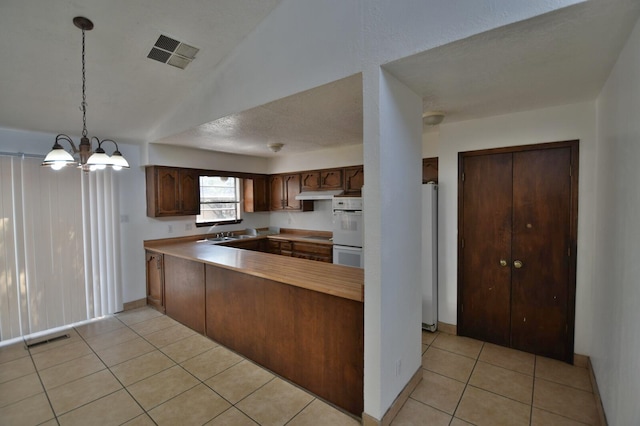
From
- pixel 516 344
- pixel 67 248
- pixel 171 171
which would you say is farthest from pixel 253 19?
pixel 516 344

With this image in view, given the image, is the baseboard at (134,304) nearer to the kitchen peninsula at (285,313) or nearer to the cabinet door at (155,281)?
the cabinet door at (155,281)

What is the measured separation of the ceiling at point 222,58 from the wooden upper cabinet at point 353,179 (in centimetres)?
118

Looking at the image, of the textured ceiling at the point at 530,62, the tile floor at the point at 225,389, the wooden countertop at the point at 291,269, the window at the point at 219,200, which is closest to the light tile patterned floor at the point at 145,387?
the tile floor at the point at 225,389

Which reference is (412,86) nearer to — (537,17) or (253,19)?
(537,17)

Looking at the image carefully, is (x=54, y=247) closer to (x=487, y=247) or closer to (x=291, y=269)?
(x=291, y=269)

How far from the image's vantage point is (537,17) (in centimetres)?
130

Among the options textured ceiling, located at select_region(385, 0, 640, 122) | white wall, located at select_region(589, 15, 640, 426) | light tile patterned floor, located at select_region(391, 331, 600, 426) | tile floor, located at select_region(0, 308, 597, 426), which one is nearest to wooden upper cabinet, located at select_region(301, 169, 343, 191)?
textured ceiling, located at select_region(385, 0, 640, 122)

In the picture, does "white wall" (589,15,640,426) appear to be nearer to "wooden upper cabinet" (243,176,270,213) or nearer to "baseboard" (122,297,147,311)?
"wooden upper cabinet" (243,176,270,213)

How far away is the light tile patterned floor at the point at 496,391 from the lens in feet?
6.65

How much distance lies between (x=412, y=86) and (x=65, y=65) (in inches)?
111

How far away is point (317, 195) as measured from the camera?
16.0 feet

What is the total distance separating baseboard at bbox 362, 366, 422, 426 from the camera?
1.89m

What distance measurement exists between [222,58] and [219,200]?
309 cm

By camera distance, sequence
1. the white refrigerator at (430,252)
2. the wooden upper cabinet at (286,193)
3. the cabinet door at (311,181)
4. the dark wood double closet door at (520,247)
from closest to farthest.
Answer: the dark wood double closet door at (520,247), the white refrigerator at (430,252), the cabinet door at (311,181), the wooden upper cabinet at (286,193)
